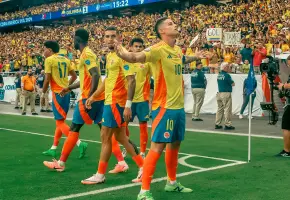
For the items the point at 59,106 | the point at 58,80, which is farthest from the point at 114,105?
the point at 58,80

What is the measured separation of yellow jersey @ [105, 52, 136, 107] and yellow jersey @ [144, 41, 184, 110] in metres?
0.98

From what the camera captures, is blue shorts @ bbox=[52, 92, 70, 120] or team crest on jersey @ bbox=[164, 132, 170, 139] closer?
team crest on jersey @ bbox=[164, 132, 170, 139]

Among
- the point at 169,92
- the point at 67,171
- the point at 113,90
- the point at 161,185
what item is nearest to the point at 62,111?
the point at 67,171

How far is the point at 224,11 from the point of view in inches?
1132

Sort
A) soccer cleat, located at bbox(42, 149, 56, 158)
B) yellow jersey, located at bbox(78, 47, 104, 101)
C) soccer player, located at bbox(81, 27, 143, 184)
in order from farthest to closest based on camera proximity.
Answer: soccer cleat, located at bbox(42, 149, 56, 158) < yellow jersey, located at bbox(78, 47, 104, 101) < soccer player, located at bbox(81, 27, 143, 184)

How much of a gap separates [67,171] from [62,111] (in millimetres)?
1667

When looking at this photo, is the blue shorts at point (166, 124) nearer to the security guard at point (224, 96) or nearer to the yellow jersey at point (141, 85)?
the yellow jersey at point (141, 85)

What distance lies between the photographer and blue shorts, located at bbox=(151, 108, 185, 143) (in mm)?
5285

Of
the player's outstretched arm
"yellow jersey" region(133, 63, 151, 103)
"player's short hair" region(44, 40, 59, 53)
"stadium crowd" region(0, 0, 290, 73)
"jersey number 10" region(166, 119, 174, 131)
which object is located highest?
"stadium crowd" region(0, 0, 290, 73)

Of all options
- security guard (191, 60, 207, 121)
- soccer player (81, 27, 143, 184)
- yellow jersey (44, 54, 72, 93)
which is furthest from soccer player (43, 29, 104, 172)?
security guard (191, 60, 207, 121)

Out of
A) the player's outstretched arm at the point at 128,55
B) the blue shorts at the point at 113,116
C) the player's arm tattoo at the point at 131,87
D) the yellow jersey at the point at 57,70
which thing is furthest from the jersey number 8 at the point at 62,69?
the player's outstretched arm at the point at 128,55

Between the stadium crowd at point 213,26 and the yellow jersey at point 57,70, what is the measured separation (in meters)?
1.34

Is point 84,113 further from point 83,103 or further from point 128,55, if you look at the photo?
point 128,55

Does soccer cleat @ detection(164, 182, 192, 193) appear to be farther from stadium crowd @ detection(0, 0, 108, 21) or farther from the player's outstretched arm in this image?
stadium crowd @ detection(0, 0, 108, 21)
